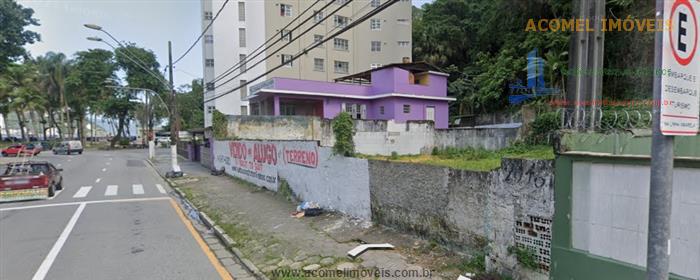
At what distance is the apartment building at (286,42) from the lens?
125ft

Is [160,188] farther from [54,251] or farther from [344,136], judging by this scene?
[344,136]

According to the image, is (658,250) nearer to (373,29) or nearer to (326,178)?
(326,178)

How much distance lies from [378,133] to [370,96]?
1086 centimetres

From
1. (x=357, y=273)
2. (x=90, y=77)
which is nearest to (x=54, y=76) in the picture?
(x=90, y=77)

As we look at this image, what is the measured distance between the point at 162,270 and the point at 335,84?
76.5ft

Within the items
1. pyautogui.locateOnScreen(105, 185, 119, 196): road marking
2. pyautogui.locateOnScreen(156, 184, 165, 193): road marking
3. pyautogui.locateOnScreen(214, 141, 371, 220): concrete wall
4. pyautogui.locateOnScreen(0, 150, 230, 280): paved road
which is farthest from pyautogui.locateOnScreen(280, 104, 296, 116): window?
pyautogui.locateOnScreen(0, 150, 230, 280): paved road

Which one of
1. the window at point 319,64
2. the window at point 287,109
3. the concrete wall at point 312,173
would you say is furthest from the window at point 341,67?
the concrete wall at point 312,173

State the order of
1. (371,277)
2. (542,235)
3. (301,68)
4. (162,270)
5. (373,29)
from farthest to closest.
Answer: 1. (373,29)
2. (301,68)
3. (162,270)
4. (371,277)
5. (542,235)

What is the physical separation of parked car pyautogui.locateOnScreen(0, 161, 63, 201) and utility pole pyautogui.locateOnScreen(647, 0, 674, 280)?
55.9 feet

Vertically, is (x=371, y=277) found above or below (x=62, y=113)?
below

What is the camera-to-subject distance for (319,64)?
3947cm

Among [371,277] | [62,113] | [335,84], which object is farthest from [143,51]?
[371,277]

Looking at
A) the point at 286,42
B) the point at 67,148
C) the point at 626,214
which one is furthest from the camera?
the point at 67,148

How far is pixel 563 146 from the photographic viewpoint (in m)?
4.02
